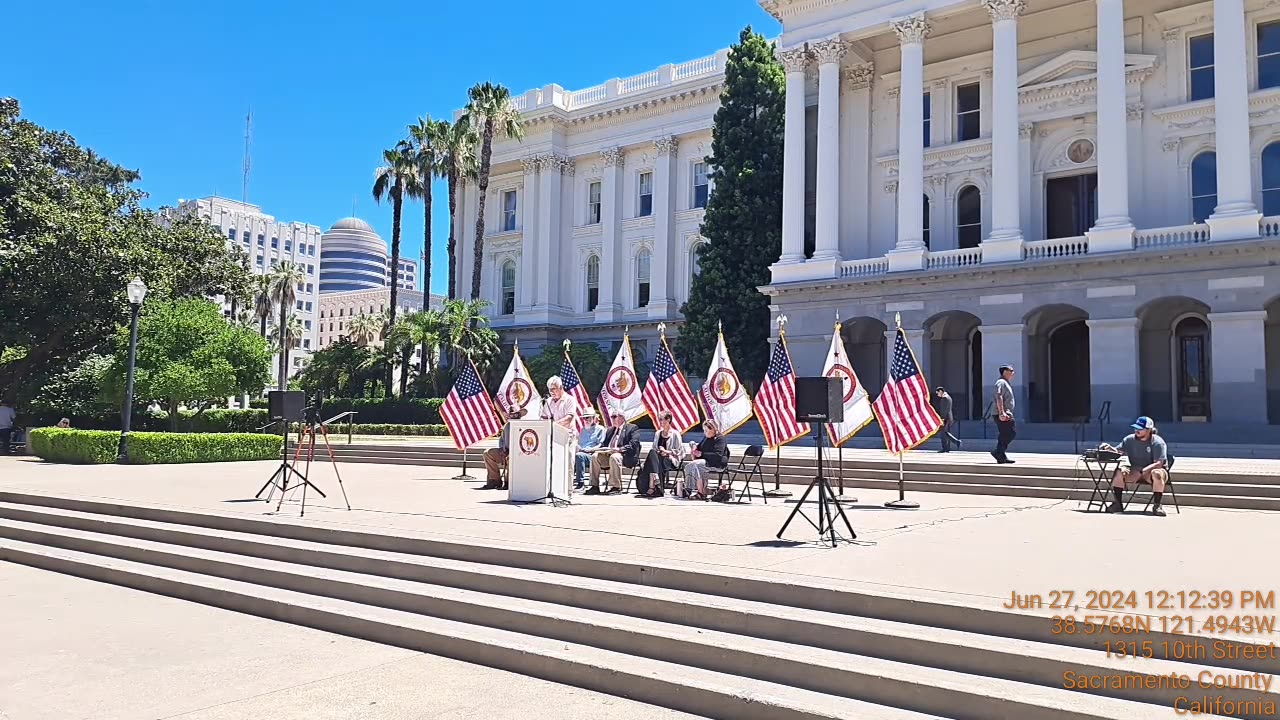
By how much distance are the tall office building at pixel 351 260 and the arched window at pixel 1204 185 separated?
166539 mm

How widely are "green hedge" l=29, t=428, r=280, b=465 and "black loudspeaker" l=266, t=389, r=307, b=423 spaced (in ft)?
45.6

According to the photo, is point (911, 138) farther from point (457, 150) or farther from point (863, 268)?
point (457, 150)

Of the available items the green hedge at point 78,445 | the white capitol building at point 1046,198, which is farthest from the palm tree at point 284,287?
the white capitol building at point 1046,198

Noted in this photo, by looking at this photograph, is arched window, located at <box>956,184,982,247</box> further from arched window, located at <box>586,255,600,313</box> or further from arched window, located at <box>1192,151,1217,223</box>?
arched window, located at <box>586,255,600,313</box>

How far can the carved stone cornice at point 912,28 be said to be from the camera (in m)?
32.3

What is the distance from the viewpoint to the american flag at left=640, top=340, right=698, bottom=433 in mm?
17906

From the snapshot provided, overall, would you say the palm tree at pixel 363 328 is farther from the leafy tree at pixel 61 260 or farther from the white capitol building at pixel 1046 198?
the white capitol building at pixel 1046 198

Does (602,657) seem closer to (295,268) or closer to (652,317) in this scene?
(652,317)

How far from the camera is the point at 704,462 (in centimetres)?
1503

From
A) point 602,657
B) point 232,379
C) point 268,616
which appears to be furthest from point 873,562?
point 232,379

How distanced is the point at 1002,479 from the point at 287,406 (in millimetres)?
12190

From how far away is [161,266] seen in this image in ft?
113

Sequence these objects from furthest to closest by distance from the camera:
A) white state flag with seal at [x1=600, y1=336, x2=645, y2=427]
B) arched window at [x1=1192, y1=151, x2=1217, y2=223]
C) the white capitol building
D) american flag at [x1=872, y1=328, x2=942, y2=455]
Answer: arched window at [x1=1192, y1=151, x2=1217, y2=223] < the white capitol building < white state flag with seal at [x1=600, y1=336, x2=645, y2=427] < american flag at [x1=872, y1=328, x2=942, y2=455]

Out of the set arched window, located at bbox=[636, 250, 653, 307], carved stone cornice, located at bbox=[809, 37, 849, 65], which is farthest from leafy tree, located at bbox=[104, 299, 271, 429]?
carved stone cornice, located at bbox=[809, 37, 849, 65]
